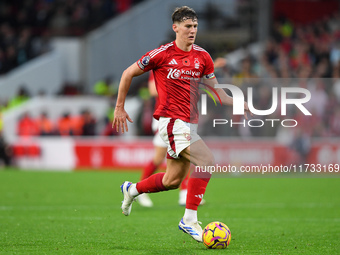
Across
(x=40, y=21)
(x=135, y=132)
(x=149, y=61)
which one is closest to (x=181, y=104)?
(x=149, y=61)

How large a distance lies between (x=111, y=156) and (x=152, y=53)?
12.3 meters

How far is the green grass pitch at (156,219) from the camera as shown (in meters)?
6.18

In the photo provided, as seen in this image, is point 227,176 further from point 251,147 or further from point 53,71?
point 53,71

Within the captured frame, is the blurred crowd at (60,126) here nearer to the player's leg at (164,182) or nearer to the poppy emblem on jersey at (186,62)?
the player's leg at (164,182)

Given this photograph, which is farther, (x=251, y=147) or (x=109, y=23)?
(x=109, y=23)

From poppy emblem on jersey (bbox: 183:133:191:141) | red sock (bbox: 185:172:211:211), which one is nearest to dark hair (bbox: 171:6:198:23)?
poppy emblem on jersey (bbox: 183:133:191:141)

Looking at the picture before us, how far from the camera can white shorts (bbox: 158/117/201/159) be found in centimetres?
636

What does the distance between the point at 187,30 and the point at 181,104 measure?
0.75m

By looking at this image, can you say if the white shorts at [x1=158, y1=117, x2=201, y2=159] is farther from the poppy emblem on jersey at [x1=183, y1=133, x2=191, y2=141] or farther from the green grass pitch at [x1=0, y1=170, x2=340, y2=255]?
the green grass pitch at [x1=0, y1=170, x2=340, y2=255]

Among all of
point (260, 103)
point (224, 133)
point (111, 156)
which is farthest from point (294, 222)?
point (111, 156)

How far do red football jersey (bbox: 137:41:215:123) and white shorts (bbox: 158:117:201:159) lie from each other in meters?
0.06

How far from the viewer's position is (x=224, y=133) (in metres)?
16.9

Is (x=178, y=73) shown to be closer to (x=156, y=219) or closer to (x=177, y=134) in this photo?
(x=177, y=134)

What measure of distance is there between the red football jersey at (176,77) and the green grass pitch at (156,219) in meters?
1.35
